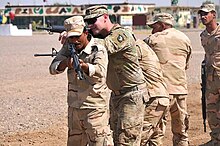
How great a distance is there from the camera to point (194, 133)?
377 inches

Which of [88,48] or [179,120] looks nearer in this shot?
[88,48]

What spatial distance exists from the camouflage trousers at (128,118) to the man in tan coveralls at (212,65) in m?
2.18

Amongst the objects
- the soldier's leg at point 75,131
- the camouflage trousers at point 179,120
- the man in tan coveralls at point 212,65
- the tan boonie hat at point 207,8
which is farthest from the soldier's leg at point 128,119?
the tan boonie hat at point 207,8

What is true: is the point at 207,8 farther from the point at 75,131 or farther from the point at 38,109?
the point at 38,109

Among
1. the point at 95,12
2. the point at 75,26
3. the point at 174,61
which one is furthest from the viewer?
the point at 174,61

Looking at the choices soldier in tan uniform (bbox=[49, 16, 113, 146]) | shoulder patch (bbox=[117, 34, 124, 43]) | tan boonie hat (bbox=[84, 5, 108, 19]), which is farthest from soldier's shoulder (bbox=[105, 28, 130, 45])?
tan boonie hat (bbox=[84, 5, 108, 19])

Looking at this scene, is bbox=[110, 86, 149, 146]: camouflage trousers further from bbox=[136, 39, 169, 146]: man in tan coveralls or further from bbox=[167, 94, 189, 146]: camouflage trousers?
bbox=[167, 94, 189, 146]: camouflage trousers

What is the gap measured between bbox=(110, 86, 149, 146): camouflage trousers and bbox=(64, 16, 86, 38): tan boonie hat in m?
0.95

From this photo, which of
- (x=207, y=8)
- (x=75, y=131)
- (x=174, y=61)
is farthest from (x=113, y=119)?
(x=207, y=8)

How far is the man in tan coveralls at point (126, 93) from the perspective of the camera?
5703 mm

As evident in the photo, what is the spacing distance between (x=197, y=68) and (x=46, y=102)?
349 inches

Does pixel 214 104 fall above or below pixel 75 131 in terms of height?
below

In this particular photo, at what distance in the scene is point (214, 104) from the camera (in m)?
7.98

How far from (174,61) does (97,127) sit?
235 cm
